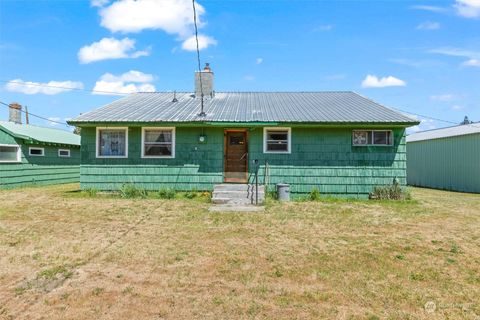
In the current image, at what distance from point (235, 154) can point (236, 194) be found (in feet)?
6.96

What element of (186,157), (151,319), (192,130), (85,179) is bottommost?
(151,319)

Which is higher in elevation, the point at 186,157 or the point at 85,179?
the point at 186,157

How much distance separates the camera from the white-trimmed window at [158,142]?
12.4 meters

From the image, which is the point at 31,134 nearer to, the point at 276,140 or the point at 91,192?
the point at 91,192

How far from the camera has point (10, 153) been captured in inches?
605

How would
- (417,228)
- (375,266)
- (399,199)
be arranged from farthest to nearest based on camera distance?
(399,199), (417,228), (375,266)

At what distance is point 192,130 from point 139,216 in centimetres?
450

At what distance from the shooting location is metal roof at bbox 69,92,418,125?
474 inches

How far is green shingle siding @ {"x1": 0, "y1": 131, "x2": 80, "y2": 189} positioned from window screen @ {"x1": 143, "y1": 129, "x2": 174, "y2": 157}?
719 centimetres

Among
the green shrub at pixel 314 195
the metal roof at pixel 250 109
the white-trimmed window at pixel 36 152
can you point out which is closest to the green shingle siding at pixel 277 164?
the green shrub at pixel 314 195

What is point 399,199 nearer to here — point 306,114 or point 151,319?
point 306,114

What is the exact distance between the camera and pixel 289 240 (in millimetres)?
6547

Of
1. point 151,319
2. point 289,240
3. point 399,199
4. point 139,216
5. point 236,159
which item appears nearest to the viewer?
point 151,319

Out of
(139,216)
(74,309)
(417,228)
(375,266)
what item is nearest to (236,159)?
(139,216)
